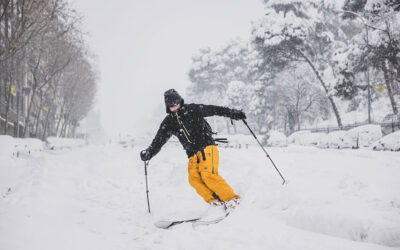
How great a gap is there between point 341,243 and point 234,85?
90.9ft

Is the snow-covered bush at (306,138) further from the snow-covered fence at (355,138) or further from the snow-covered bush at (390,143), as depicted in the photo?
the snow-covered bush at (390,143)

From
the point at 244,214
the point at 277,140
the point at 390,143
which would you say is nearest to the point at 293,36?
the point at 277,140

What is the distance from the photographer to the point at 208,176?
12.7 feet

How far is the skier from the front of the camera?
391cm

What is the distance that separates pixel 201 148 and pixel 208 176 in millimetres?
442

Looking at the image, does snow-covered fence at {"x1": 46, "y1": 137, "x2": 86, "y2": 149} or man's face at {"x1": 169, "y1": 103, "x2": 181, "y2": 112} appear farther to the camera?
snow-covered fence at {"x1": 46, "y1": 137, "x2": 86, "y2": 149}

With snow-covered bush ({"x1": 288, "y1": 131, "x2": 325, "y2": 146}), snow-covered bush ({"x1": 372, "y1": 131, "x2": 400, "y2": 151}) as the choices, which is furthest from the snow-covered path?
snow-covered bush ({"x1": 288, "y1": 131, "x2": 325, "y2": 146})

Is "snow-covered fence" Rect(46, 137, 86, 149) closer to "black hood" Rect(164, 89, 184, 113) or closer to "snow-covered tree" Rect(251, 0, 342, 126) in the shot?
"snow-covered tree" Rect(251, 0, 342, 126)

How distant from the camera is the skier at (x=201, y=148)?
12.8ft

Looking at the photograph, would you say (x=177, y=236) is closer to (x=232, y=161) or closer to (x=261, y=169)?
(x=261, y=169)

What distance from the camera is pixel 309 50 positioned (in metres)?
20.1

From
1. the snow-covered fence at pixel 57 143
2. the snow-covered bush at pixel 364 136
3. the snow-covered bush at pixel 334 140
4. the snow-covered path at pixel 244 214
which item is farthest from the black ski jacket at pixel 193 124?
the snow-covered fence at pixel 57 143

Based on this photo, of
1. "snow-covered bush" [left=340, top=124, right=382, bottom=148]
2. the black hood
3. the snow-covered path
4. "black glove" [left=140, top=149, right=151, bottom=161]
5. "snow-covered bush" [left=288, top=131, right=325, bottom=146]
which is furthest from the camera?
"snow-covered bush" [left=288, top=131, right=325, bottom=146]

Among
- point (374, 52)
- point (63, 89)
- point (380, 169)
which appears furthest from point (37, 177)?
point (63, 89)
